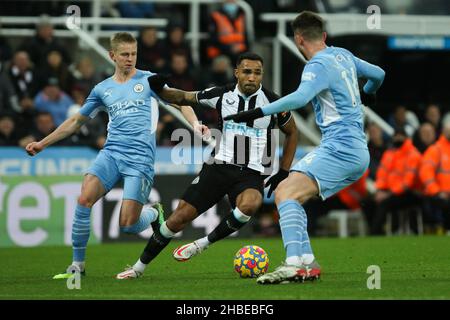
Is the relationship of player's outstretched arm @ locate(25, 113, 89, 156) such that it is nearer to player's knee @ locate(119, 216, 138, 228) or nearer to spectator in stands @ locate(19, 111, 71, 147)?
player's knee @ locate(119, 216, 138, 228)

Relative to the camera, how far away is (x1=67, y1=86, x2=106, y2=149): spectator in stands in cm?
1814

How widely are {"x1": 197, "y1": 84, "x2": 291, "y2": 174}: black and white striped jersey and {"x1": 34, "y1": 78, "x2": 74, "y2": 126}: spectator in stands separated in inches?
308

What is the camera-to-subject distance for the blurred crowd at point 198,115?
1869 cm

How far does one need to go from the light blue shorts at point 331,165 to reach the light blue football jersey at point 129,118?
2.26 m

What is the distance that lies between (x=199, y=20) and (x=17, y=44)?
3.81 meters

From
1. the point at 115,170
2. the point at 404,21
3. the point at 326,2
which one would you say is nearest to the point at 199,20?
the point at 326,2

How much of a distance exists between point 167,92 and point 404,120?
10411 millimetres

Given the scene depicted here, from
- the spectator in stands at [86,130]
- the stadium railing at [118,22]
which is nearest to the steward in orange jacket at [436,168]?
the stadium railing at [118,22]

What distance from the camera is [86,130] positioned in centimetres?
1864

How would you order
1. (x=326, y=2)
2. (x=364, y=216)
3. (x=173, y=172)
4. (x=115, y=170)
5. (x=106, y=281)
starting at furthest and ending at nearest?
(x=326, y=2) → (x=364, y=216) → (x=173, y=172) → (x=115, y=170) → (x=106, y=281)

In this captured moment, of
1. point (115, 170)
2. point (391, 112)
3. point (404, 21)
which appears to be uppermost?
point (404, 21)

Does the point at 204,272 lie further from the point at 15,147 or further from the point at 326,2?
the point at 326,2

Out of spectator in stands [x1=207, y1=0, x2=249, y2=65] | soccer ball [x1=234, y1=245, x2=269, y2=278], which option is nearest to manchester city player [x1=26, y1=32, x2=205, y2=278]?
soccer ball [x1=234, y1=245, x2=269, y2=278]

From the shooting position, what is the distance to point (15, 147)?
17.8m
